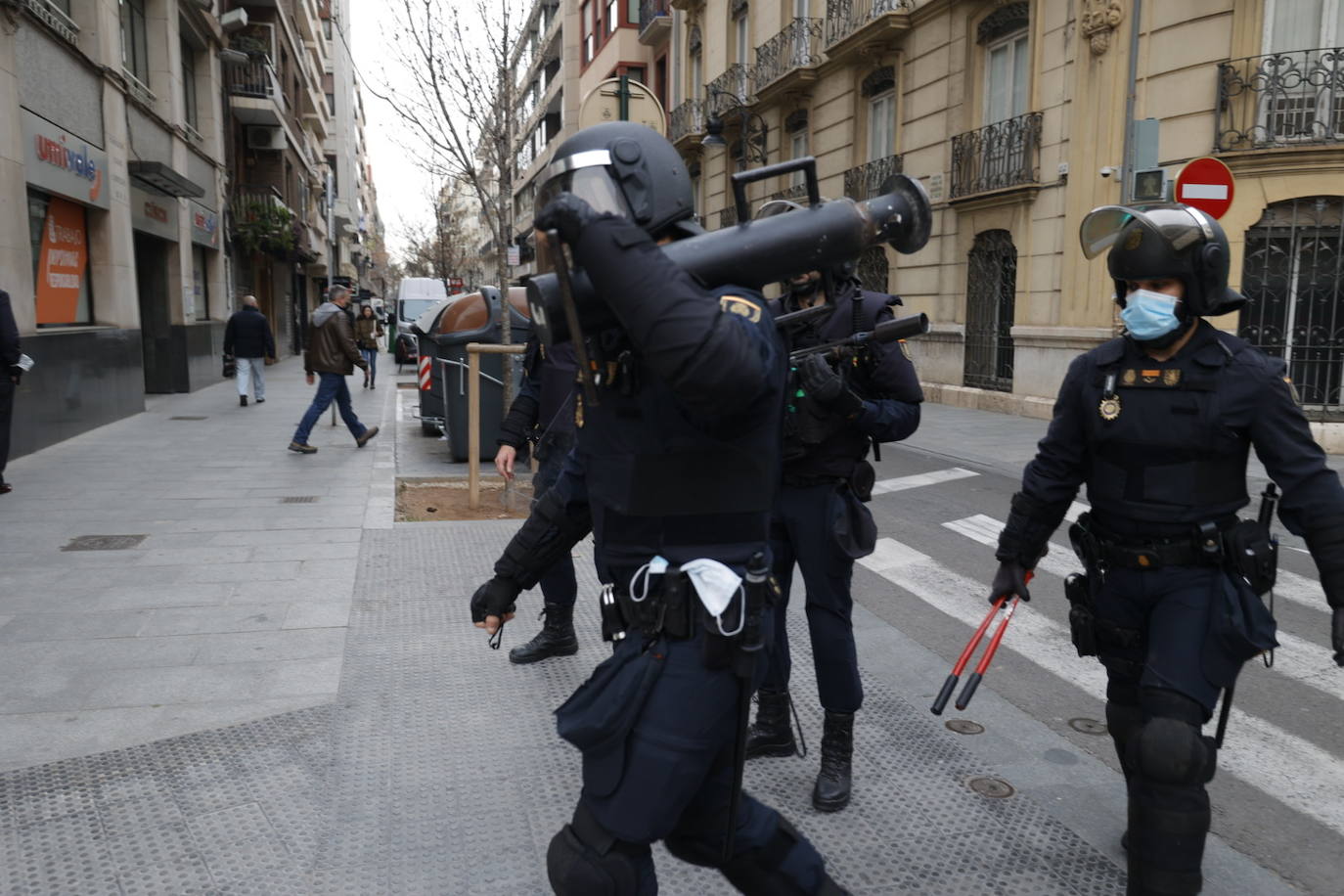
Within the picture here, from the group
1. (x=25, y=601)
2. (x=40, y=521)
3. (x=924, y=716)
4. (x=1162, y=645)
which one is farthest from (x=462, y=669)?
(x=40, y=521)

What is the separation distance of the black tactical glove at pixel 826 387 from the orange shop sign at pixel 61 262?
11.4 metres

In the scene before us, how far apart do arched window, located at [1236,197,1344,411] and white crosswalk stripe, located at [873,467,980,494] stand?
4360mm

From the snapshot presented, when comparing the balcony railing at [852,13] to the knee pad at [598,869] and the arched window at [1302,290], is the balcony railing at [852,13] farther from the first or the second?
the knee pad at [598,869]

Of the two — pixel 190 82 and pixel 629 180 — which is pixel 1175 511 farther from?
pixel 190 82

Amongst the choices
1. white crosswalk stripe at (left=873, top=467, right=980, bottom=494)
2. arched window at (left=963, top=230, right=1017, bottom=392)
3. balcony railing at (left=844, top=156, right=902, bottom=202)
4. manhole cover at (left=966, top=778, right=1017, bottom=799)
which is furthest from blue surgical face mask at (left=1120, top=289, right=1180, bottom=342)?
balcony railing at (left=844, top=156, right=902, bottom=202)

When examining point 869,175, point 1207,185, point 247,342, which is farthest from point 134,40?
point 1207,185

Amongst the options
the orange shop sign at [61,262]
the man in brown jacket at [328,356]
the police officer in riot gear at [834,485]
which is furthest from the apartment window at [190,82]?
the police officer in riot gear at [834,485]

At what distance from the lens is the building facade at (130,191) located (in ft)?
34.8

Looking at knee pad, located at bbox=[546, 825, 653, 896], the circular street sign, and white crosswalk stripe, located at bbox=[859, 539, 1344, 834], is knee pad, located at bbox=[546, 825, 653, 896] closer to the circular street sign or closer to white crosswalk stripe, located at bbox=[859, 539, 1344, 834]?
white crosswalk stripe, located at bbox=[859, 539, 1344, 834]

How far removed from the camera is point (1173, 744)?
2408 mm

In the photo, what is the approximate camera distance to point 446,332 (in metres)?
10.5

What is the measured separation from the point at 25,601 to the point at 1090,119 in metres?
13.7

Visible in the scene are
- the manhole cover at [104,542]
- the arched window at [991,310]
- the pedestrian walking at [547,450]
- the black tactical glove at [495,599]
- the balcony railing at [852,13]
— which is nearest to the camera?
the black tactical glove at [495,599]

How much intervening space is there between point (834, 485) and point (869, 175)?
706 inches
